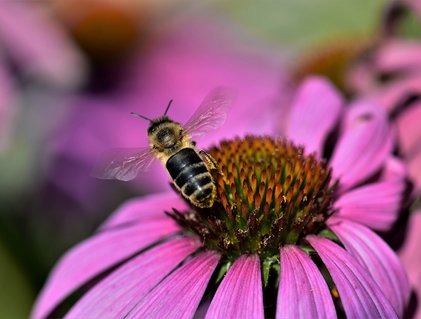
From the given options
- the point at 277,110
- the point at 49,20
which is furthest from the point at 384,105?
the point at 49,20

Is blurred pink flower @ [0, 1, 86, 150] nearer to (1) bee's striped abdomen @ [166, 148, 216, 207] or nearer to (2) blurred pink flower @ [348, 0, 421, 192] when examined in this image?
(2) blurred pink flower @ [348, 0, 421, 192]

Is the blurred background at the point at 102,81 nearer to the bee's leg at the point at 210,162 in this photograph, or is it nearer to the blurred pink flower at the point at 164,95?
the blurred pink flower at the point at 164,95

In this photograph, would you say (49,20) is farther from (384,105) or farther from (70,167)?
(384,105)

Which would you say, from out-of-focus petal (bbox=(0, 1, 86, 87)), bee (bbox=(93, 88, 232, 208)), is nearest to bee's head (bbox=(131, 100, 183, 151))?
bee (bbox=(93, 88, 232, 208))

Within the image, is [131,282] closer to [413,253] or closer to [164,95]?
[413,253]

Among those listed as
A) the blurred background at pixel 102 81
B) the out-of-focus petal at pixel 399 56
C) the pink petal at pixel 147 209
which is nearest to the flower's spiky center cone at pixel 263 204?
the pink petal at pixel 147 209

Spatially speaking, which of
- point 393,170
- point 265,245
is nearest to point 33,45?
point 393,170

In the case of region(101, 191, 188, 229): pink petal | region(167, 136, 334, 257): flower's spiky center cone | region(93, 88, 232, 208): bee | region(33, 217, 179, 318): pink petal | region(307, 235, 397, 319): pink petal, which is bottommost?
region(307, 235, 397, 319): pink petal
